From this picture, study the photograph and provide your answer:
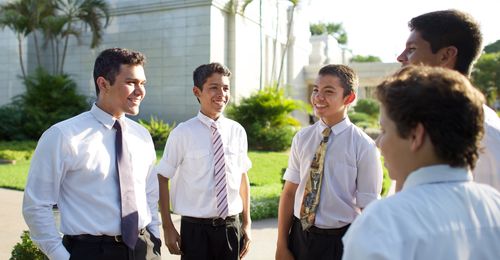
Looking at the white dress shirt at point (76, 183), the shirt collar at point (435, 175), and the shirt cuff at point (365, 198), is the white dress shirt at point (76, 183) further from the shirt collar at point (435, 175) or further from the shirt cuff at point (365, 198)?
the shirt collar at point (435, 175)

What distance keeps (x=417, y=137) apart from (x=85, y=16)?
58.7 ft

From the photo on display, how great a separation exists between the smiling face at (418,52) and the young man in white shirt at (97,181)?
1.59 m

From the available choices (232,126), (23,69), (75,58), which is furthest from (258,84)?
(232,126)

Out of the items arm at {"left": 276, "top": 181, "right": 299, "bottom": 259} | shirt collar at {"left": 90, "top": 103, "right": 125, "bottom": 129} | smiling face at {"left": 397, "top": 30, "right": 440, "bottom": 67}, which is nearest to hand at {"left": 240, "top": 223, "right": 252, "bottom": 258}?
arm at {"left": 276, "top": 181, "right": 299, "bottom": 259}

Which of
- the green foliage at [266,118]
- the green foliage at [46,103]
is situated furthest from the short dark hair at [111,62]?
the green foliage at [46,103]

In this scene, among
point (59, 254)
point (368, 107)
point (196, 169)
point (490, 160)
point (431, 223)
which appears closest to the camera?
point (431, 223)

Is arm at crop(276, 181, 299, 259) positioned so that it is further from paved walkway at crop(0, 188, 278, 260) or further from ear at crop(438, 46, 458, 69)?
paved walkway at crop(0, 188, 278, 260)

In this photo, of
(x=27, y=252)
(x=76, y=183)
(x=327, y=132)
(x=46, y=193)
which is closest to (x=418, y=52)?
(x=327, y=132)

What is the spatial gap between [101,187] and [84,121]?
0.40 meters

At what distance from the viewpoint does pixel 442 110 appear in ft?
3.80

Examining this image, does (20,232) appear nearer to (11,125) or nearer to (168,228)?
(168,228)

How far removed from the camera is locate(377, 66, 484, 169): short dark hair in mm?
1162

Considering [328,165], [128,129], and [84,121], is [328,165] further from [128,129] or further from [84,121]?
[84,121]

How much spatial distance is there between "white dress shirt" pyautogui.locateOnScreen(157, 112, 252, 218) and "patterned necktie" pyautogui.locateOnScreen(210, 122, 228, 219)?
30mm
